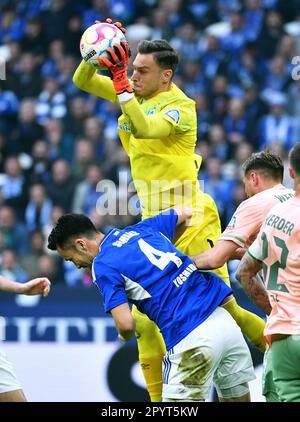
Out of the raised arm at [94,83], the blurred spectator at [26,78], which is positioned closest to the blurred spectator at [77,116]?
the blurred spectator at [26,78]

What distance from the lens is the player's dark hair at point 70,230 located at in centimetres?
751

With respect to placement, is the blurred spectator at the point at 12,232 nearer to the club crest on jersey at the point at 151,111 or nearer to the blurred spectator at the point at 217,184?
the blurred spectator at the point at 217,184

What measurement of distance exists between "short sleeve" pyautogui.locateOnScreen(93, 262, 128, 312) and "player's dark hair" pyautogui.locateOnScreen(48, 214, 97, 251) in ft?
1.08

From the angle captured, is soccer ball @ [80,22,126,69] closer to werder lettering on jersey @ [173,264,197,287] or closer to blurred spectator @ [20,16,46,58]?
werder lettering on jersey @ [173,264,197,287]

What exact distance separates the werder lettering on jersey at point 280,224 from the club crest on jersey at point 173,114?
1648mm

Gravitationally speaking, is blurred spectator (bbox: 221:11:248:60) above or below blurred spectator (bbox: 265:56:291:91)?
above

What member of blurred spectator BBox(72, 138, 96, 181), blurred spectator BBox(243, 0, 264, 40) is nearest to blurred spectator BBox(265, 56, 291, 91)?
blurred spectator BBox(243, 0, 264, 40)

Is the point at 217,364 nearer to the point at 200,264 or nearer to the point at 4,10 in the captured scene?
the point at 200,264

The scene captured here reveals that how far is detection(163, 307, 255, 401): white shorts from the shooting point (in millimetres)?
7344

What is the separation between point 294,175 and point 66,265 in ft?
22.5

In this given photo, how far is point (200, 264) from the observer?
7.66 m

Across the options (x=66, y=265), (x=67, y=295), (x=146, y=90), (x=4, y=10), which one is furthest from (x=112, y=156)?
(x=146, y=90)

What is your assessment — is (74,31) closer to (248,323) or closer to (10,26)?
(10,26)

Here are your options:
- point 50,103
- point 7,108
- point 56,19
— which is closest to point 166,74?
point 50,103
